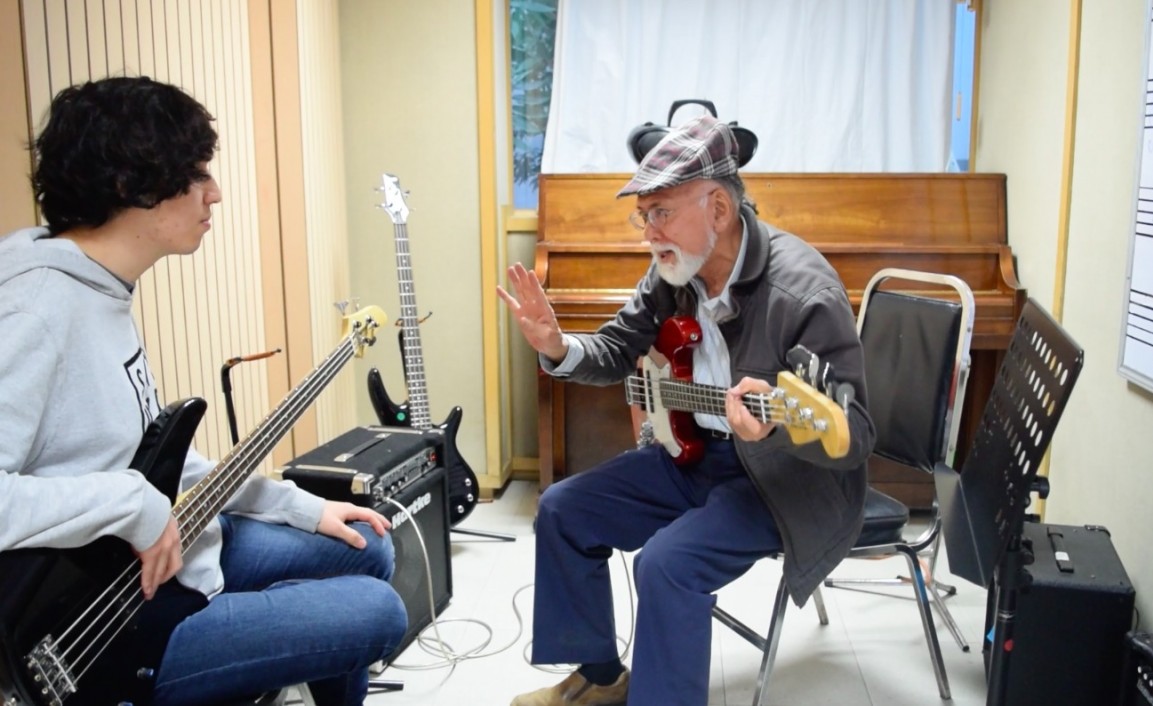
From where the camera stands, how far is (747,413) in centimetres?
151

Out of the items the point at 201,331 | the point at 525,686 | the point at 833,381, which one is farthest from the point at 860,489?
the point at 201,331

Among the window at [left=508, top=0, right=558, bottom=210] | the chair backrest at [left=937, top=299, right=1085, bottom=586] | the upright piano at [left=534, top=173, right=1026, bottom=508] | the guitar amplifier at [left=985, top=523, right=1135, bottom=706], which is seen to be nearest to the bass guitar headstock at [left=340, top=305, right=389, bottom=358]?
the upright piano at [left=534, top=173, right=1026, bottom=508]

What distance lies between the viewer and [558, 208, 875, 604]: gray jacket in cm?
164

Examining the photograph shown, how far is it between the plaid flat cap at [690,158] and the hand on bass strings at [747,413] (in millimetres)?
459

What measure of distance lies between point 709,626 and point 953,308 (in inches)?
35.5

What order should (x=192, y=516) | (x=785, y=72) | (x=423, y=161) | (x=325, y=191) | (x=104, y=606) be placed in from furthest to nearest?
(x=785, y=72), (x=423, y=161), (x=325, y=191), (x=192, y=516), (x=104, y=606)

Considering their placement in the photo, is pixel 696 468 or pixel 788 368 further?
pixel 696 468

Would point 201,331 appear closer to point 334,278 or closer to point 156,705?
point 334,278

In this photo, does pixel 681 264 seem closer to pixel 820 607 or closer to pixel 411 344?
pixel 820 607

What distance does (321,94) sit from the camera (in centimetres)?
301

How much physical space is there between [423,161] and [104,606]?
2263 mm

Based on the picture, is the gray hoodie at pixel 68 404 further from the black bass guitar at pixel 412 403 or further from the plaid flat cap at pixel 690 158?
the black bass guitar at pixel 412 403

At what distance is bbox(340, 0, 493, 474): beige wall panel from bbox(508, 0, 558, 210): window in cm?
54

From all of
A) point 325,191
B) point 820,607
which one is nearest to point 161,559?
point 820,607
